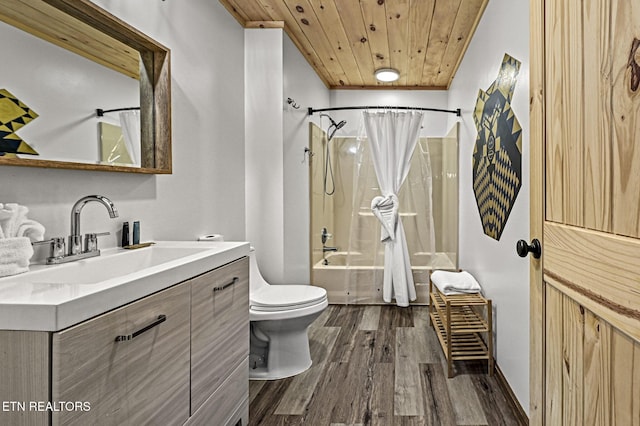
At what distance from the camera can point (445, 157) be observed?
432 centimetres

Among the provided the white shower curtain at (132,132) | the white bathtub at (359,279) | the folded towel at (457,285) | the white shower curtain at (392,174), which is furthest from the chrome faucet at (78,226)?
the white shower curtain at (392,174)

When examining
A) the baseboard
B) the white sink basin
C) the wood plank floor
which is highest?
the white sink basin

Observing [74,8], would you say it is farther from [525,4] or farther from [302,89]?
[302,89]

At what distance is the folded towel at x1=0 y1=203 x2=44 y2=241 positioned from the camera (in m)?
1.15

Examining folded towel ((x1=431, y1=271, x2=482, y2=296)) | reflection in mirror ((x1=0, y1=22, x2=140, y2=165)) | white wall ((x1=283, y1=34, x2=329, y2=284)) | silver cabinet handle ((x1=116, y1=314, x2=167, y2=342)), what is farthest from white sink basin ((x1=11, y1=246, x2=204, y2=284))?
folded towel ((x1=431, y1=271, x2=482, y2=296))

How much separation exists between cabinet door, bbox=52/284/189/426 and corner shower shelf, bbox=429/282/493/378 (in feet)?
5.55

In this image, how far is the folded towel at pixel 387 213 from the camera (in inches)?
150

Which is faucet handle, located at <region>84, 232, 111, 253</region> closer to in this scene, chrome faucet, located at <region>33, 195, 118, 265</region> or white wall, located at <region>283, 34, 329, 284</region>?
chrome faucet, located at <region>33, 195, 118, 265</region>

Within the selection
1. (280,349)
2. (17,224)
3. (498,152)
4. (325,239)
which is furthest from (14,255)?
(325,239)

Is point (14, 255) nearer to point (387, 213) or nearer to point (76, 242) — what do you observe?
point (76, 242)

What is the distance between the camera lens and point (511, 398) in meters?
2.13

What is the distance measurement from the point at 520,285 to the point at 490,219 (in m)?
0.72

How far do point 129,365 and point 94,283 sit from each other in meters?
0.33

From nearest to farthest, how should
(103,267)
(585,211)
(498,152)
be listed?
(585,211), (103,267), (498,152)
